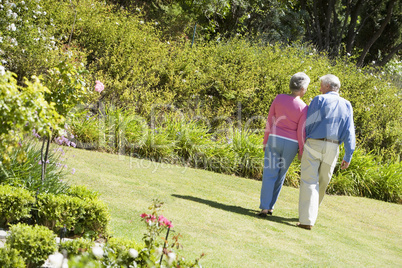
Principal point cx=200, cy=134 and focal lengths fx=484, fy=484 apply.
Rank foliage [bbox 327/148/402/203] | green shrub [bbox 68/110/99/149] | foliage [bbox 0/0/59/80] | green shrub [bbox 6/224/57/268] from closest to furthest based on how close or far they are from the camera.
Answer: green shrub [bbox 6/224/57/268]
green shrub [bbox 68/110/99/149]
foliage [bbox 0/0/59/80]
foliage [bbox 327/148/402/203]

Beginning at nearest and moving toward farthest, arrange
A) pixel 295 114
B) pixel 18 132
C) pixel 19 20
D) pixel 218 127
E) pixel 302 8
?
pixel 18 132, pixel 295 114, pixel 19 20, pixel 218 127, pixel 302 8

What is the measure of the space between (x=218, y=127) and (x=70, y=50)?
134 inches

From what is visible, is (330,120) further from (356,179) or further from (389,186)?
(389,186)

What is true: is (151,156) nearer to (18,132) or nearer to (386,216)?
(386,216)

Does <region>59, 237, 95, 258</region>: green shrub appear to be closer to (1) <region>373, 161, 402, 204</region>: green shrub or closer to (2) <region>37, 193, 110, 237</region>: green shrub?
(2) <region>37, 193, 110, 237</region>: green shrub

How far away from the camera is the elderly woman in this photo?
607 cm

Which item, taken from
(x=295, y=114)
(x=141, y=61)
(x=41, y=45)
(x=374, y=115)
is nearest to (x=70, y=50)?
(x=41, y=45)

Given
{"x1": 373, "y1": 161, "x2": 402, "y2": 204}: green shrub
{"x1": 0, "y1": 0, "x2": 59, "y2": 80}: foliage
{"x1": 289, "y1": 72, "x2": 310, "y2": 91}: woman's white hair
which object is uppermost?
{"x1": 0, "y1": 0, "x2": 59, "y2": 80}: foliage

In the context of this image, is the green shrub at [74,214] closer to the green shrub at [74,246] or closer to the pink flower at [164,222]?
the green shrub at [74,246]

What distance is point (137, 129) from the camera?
8797 mm

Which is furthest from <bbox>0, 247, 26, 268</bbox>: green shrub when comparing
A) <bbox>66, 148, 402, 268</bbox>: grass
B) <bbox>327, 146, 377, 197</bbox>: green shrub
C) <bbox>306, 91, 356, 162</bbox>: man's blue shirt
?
<bbox>327, 146, 377, 197</bbox>: green shrub

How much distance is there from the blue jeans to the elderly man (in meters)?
0.19

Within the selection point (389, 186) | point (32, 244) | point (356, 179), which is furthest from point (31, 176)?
point (389, 186)

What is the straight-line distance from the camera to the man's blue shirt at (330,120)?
19.3 feet
